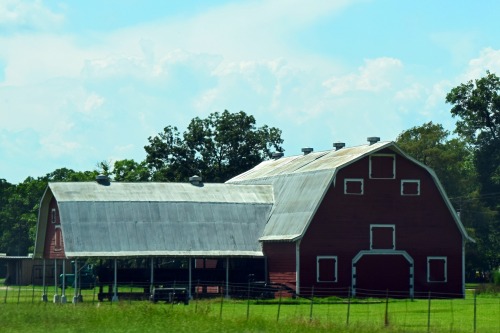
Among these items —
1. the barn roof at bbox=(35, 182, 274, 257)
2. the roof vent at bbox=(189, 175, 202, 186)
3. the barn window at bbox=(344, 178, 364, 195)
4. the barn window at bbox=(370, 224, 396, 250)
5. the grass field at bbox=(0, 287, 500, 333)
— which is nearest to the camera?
the grass field at bbox=(0, 287, 500, 333)

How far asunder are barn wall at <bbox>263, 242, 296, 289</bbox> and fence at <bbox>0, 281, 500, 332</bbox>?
990 millimetres

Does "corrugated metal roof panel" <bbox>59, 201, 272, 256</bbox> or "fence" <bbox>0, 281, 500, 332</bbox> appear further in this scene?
"corrugated metal roof panel" <bbox>59, 201, 272, 256</bbox>

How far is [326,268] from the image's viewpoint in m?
65.8

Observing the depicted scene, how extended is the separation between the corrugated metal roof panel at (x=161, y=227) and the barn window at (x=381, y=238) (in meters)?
7.08

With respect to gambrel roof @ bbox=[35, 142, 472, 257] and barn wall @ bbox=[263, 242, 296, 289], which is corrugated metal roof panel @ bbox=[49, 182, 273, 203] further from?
barn wall @ bbox=[263, 242, 296, 289]

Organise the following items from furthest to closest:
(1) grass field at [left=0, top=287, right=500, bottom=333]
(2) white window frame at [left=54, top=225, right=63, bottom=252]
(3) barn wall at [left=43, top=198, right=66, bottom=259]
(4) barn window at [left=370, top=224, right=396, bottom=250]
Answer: (3) barn wall at [left=43, top=198, right=66, bottom=259] < (2) white window frame at [left=54, top=225, right=63, bottom=252] < (4) barn window at [left=370, top=224, right=396, bottom=250] < (1) grass field at [left=0, top=287, right=500, bottom=333]

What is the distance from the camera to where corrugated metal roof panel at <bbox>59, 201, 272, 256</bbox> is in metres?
65.8

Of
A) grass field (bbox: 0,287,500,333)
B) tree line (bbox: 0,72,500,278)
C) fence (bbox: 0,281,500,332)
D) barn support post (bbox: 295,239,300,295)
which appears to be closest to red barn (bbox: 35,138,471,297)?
barn support post (bbox: 295,239,300,295)

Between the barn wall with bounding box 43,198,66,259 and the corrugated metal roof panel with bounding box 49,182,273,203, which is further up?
the corrugated metal roof panel with bounding box 49,182,273,203

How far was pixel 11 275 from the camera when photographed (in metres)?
108

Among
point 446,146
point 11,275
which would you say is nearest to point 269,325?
point 11,275

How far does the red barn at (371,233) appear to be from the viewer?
65.7 m

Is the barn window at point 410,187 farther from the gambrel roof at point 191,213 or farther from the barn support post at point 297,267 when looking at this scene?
the barn support post at point 297,267

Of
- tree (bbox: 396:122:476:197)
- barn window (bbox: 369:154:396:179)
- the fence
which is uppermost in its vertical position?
tree (bbox: 396:122:476:197)
